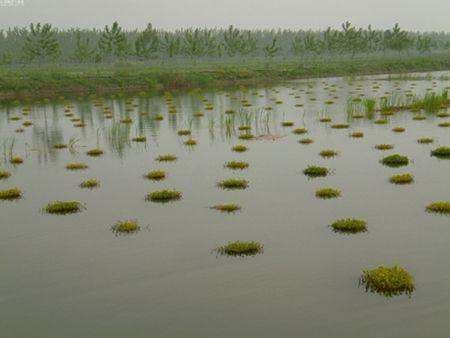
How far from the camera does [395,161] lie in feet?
71.9

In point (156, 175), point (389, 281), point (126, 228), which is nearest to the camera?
point (389, 281)

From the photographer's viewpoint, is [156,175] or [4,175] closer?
[156,175]

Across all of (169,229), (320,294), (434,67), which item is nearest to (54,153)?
(169,229)

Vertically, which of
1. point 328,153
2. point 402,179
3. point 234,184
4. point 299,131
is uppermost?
point 299,131

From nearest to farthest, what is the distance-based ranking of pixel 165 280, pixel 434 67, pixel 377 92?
pixel 165 280 → pixel 377 92 → pixel 434 67

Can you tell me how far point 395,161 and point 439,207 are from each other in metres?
6.62

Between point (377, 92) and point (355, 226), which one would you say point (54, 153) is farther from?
point (377, 92)

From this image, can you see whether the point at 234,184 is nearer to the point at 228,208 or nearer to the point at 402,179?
the point at 228,208

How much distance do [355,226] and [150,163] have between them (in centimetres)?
1259

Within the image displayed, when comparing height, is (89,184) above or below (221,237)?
above

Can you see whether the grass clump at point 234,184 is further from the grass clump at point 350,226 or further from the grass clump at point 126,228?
the grass clump at point 350,226

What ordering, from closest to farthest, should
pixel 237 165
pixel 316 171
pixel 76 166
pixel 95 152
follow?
pixel 316 171 → pixel 237 165 → pixel 76 166 → pixel 95 152

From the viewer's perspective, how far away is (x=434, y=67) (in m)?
108

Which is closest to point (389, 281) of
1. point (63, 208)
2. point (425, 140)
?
point (63, 208)
